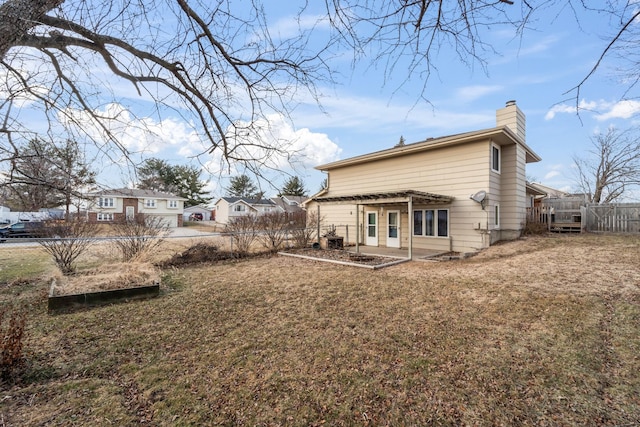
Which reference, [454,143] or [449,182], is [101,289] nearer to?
[449,182]

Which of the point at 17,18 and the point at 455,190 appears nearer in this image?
the point at 17,18

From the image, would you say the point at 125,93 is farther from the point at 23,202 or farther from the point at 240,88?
the point at 23,202

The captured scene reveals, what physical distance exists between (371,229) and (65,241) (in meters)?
11.2

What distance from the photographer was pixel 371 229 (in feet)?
45.3

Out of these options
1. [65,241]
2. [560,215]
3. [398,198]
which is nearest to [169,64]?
[65,241]

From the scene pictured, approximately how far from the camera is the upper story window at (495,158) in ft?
33.5

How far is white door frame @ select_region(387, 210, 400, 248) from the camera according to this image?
41.7ft

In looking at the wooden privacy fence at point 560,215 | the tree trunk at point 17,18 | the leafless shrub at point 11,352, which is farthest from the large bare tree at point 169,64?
the wooden privacy fence at point 560,215

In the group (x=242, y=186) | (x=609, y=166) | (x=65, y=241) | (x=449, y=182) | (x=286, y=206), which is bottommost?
(x=65, y=241)

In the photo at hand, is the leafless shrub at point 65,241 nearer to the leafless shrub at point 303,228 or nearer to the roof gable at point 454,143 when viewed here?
the leafless shrub at point 303,228

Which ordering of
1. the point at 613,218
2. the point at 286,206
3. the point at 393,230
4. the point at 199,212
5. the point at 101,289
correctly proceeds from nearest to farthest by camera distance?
the point at 101,289
the point at 613,218
the point at 393,230
the point at 286,206
the point at 199,212

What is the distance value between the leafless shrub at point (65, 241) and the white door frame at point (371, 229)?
10660mm

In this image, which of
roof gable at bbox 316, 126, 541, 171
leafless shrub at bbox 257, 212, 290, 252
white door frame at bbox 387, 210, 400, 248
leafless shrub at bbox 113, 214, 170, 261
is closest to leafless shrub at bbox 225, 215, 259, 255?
leafless shrub at bbox 257, 212, 290, 252

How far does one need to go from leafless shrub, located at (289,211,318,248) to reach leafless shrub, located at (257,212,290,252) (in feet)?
1.31
